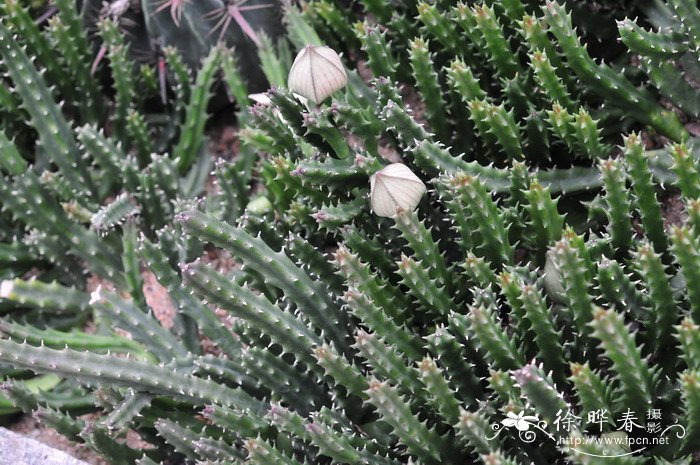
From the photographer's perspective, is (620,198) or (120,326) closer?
(620,198)

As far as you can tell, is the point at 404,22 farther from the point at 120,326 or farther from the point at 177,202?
the point at 120,326

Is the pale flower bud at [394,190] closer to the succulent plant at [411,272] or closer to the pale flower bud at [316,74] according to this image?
the succulent plant at [411,272]

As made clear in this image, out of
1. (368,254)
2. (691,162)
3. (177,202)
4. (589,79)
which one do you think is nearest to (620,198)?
(691,162)

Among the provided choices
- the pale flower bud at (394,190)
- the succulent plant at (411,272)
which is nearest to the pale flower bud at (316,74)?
the succulent plant at (411,272)

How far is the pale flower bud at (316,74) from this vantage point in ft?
7.27

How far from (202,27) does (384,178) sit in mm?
1589

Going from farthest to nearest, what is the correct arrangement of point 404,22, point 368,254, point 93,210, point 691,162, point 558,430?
point 93,210 < point 404,22 < point 368,254 < point 691,162 < point 558,430

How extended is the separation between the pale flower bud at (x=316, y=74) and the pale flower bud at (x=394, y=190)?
0.30 meters

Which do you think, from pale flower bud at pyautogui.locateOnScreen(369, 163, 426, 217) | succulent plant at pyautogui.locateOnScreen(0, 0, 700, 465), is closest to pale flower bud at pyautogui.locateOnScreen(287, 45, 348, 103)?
succulent plant at pyautogui.locateOnScreen(0, 0, 700, 465)

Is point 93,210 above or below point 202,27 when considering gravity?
below

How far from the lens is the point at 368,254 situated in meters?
2.39

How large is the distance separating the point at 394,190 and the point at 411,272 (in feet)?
0.73

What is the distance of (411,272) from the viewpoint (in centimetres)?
210

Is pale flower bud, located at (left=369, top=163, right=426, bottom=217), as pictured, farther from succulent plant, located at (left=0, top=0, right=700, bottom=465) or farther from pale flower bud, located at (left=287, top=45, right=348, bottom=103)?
pale flower bud, located at (left=287, top=45, right=348, bottom=103)
